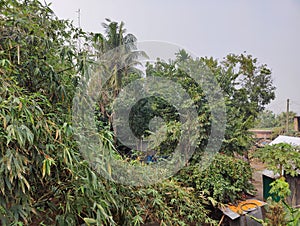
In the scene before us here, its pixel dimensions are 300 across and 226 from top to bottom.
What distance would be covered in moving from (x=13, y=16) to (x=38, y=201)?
4.00 ft

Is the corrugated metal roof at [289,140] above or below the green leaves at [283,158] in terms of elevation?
above

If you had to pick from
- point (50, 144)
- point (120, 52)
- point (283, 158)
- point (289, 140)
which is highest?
point (120, 52)

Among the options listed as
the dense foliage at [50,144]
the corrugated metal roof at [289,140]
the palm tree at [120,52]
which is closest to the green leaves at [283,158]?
the corrugated metal roof at [289,140]

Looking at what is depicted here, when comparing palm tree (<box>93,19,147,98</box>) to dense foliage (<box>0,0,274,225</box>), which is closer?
dense foliage (<box>0,0,274,225</box>)

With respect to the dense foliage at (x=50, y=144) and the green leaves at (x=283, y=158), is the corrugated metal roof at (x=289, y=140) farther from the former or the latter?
the dense foliage at (x=50, y=144)

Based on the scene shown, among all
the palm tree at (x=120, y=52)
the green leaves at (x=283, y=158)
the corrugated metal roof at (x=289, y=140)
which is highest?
the palm tree at (x=120, y=52)

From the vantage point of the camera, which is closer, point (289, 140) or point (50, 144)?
point (50, 144)

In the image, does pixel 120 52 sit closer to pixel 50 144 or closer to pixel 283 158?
A: pixel 283 158

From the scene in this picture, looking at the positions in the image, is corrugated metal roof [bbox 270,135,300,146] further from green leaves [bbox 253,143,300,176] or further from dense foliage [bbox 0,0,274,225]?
dense foliage [bbox 0,0,274,225]

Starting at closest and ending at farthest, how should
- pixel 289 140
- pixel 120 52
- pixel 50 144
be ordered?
pixel 50 144 → pixel 289 140 → pixel 120 52

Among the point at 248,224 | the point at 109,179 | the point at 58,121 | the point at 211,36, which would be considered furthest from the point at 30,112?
the point at 211,36

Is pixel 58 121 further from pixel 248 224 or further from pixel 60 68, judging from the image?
pixel 248 224

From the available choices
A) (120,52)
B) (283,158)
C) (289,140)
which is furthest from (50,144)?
(120,52)

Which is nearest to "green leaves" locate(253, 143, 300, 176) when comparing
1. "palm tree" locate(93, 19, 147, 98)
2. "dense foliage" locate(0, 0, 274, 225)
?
"dense foliage" locate(0, 0, 274, 225)
